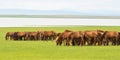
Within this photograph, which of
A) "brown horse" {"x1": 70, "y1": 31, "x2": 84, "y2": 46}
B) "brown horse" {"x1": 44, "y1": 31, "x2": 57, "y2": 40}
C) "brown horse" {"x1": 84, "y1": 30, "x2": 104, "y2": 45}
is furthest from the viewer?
"brown horse" {"x1": 44, "y1": 31, "x2": 57, "y2": 40}

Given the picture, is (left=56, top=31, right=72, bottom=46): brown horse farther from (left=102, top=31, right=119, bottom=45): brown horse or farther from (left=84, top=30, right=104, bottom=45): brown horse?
(left=102, top=31, right=119, bottom=45): brown horse

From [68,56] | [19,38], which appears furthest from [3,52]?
[19,38]

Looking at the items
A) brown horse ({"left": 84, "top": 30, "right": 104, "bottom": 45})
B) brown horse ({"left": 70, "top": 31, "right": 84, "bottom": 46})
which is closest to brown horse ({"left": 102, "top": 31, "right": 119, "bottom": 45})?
brown horse ({"left": 84, "top": 30, "right": 104, "bottom": 45})

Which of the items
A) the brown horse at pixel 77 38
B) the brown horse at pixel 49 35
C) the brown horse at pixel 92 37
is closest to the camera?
the brown horse at pixel 77 38

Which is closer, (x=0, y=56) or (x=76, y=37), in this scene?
(x=0, y=56)

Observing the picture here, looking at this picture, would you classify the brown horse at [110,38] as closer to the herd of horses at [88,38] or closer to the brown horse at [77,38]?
the herd of horses at [88,38]

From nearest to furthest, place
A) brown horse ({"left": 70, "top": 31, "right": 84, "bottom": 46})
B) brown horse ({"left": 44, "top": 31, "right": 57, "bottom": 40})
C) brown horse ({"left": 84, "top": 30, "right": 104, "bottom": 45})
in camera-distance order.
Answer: brown horse ({"left": 70, "top": 31, "right": 84, "bottom": 46}), brown horse ({"left": 84, "top": 30, "right": 104, "bottom": 45}), brown horse ({"left": 44, "top": 31, "right": 57, "bottom": 40})

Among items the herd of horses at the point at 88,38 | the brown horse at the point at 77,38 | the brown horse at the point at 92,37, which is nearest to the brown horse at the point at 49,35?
the herd of horses at the point at 88,38

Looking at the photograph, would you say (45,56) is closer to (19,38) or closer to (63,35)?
(63,35)

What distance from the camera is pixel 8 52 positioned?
26375mm

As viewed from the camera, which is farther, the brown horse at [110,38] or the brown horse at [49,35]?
the brown horse at [49,35]

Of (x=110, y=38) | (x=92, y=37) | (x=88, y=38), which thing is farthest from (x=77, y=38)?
(x=110, y=38)

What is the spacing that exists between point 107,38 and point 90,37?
3.44 ft

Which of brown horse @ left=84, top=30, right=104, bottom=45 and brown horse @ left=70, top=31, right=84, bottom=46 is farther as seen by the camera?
brown horse @ left=84, top=30, right=104, bottom=45
